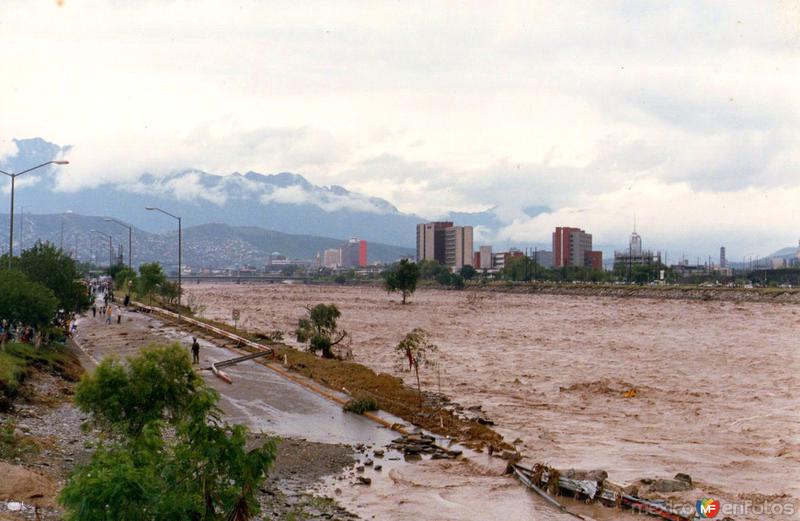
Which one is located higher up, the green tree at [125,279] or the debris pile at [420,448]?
the green tree at [125,279]

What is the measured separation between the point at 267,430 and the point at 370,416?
5.23 m

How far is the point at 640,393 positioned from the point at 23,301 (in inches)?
1258

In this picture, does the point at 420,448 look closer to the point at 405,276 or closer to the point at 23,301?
the point at 23,301

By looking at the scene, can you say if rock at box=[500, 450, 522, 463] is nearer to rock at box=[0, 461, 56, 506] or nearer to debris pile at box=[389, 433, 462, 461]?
debris pile at box=[389, 433, 462, 461]

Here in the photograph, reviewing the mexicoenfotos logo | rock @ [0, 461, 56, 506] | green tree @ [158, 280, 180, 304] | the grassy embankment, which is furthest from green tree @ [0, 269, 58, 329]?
green tree @ [158, 280, 180, 304]

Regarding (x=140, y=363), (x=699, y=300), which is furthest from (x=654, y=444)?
(x=699, y=300)

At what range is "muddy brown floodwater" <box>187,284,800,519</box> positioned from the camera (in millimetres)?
25062

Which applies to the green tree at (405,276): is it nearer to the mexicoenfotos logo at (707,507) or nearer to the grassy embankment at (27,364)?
the grassy embankment at (27,364)

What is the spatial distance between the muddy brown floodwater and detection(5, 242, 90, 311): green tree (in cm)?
2028

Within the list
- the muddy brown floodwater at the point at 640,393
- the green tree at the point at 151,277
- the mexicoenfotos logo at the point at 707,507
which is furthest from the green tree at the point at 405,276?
the mexicoenfotos logo at the point at 707,507

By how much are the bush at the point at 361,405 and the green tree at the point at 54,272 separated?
2364 cm

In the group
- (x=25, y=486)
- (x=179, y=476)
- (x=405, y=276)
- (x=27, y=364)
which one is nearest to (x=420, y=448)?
(x=25, y=486)

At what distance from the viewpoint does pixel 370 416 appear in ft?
103

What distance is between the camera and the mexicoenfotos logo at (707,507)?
1877cm
